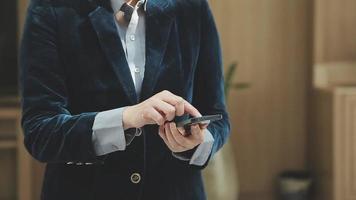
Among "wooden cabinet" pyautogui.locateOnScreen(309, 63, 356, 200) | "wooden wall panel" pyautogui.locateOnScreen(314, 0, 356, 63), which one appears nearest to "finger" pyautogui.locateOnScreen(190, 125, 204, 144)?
"wooden cabinet" pyautogui.locateOnScreen(309, 63, 356, 200)

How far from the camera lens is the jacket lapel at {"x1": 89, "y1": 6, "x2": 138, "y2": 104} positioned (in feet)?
3.49

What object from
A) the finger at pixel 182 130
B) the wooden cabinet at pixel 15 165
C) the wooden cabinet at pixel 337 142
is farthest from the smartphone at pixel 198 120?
the wooden cabinet at pixel 15 165

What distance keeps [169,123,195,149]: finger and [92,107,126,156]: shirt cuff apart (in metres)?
0.08

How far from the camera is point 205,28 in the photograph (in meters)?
1.18

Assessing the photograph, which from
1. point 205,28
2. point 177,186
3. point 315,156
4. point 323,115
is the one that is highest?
point 205,28

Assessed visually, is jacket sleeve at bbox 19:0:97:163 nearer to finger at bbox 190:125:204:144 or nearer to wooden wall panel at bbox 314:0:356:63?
finger at bbox 190:125:204:144

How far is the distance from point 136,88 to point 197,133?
148mm

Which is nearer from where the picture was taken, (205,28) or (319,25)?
(205,28)

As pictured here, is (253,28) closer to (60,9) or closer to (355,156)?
(355,156)

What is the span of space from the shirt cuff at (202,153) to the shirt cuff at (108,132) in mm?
128

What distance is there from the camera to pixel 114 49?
1.07 metres

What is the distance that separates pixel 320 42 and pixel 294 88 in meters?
0.33

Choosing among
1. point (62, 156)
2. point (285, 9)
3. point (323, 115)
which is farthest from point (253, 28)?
point (62, 156)

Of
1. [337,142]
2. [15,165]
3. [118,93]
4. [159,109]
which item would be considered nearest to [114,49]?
[118,93]
